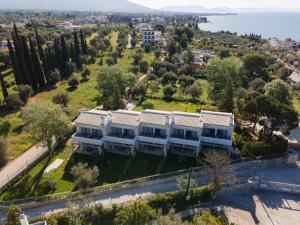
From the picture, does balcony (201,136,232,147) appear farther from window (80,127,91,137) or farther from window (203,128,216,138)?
window (80,127,91,137)

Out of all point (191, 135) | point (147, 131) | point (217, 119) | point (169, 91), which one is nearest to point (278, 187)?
point (217, 119)

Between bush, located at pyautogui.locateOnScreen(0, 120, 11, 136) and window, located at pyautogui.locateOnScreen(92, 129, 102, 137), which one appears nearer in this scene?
window, located at pyautogui.locateOnScreen(92, 129, 102, 137)

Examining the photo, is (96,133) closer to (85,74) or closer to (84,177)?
(84,177)

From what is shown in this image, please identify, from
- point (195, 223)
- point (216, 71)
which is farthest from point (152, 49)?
point (195, 223)

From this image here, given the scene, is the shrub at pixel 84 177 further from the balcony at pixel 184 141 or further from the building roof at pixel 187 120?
the building roof at pixel 187 120

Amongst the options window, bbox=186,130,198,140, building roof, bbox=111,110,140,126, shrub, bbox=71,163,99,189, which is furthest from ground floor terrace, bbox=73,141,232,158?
shrub, bbox=71,163,99,189

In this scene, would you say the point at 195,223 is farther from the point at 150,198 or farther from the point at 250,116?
the point at 250,116
